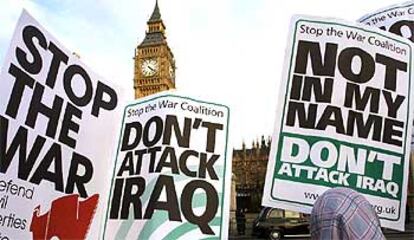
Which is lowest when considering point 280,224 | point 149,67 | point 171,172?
point 171,172

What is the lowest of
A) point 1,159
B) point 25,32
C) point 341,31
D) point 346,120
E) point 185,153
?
point 1,159

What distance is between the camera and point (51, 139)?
91.2 inches

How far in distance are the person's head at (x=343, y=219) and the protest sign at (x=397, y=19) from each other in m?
1.37

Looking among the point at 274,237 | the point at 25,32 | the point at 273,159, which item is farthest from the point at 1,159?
the point at 274,237

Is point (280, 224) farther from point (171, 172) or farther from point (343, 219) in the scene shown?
point (343, 219)

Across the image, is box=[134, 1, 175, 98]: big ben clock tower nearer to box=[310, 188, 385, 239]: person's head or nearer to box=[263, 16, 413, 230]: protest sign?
box=[263, 16, 413, 230]: protest sign

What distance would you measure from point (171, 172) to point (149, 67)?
78.3m

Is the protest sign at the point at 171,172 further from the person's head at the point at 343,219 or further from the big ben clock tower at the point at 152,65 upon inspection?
the big ben clock tower at the point at 152,65

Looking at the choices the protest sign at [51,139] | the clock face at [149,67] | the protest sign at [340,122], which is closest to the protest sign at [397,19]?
the protest sign at [340,122]

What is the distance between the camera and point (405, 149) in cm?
231

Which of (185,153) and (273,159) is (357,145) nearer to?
(273,159)

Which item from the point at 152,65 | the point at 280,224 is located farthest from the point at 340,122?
the point at 152,65

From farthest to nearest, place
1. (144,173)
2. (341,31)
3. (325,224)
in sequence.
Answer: (144,173) → (341,31) → (325,224)

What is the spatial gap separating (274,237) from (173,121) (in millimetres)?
9420
